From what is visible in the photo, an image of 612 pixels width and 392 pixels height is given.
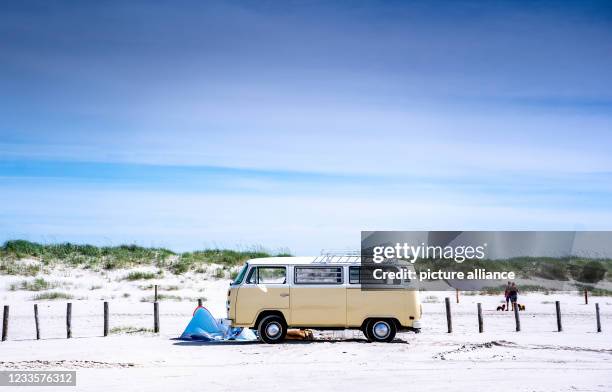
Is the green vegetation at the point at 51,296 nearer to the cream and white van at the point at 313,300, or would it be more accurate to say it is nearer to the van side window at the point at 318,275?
the cream and white van at the point at 313,300

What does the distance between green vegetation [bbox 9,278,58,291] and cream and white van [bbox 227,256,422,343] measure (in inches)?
887

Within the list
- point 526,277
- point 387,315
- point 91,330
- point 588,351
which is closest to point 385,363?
point 387,315

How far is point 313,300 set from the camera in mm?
22250

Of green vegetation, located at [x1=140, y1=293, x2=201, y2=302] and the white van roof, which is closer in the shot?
the white van roof

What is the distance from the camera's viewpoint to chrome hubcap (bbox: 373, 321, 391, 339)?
22.5 m

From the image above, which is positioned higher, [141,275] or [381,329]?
[141,275]

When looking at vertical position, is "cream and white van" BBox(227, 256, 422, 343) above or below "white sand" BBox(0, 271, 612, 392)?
A: above

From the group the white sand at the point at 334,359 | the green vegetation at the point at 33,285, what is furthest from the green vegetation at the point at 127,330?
the green vegetation at the point at 33,285

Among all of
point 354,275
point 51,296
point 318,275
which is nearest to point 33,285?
point 51,296

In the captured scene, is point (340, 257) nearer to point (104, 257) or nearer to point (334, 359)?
point (334, 359)

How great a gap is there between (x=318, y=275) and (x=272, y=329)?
216 cm

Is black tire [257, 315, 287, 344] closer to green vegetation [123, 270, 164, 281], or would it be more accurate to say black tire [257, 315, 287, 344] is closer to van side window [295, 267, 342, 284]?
van side window [295, 267, 342, 284]

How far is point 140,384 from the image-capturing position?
50.3 feet

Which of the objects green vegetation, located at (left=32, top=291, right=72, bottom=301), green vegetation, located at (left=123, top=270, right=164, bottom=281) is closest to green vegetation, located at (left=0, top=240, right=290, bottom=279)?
green vegetation, located at (left=123, top=270, right=164, bottom=281)
